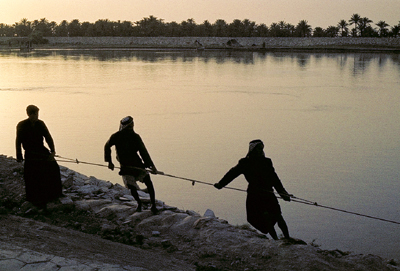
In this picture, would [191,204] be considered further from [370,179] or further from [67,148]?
[67,148]

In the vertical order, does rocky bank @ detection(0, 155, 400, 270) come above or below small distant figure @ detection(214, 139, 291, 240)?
below

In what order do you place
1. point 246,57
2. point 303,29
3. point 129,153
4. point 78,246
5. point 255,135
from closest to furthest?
1. point 78,246
2. point 129,153
3. point 255,135
4. point 246,57
5. point 303,29

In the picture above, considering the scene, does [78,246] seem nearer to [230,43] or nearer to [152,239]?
[152,239]

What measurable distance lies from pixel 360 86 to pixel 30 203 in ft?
76.1

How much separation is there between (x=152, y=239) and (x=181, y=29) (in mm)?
106745

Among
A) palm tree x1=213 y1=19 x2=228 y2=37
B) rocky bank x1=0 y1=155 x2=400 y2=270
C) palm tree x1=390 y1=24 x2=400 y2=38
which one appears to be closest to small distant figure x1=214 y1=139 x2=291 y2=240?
rocky bank x1=0 y1=155 x2=400 y2=270

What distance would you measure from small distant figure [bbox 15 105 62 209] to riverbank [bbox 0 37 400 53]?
228 ft

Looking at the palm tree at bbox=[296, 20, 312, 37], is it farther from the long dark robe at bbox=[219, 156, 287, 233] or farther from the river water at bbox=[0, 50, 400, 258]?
the long dark robe at bbox=[219, 156, 287, 233]

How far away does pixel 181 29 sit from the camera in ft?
358

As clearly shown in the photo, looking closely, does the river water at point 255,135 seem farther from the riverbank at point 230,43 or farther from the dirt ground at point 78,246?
the riverbank at point 230,43

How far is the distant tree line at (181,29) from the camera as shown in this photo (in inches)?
3674

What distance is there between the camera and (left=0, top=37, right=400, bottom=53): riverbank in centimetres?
7951

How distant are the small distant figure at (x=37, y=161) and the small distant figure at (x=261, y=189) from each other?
2230 mm

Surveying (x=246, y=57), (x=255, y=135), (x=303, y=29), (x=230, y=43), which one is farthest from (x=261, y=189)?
(x=303, y=29)
